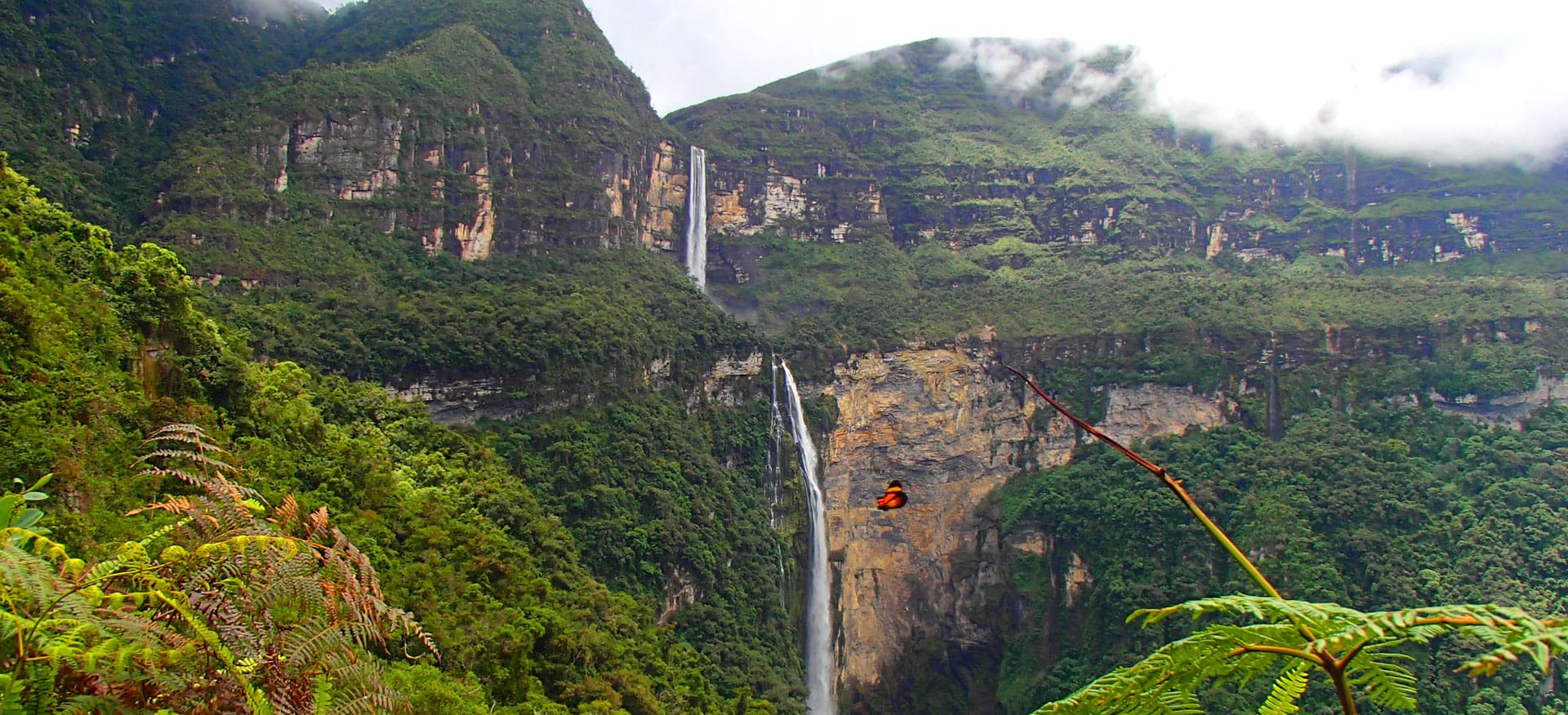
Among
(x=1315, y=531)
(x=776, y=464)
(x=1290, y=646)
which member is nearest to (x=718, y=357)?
(x=776, y=464)

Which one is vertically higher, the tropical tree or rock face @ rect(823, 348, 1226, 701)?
the tropical tree

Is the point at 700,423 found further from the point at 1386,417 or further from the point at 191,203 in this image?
the point at 1386,417

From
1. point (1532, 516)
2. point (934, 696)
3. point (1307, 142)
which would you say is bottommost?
point (934, 696)

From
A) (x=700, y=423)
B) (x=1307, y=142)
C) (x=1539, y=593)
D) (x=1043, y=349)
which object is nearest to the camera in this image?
(x=1539, y=593)

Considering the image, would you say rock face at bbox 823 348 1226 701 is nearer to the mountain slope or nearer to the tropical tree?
the mountain slope

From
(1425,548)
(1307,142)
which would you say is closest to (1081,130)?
(1307,142)

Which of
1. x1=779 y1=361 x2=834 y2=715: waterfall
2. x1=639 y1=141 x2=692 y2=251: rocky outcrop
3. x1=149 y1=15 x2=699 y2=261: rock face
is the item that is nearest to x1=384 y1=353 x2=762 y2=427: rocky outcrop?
x1=149 y1=15 x2=699 y2=261: rock face

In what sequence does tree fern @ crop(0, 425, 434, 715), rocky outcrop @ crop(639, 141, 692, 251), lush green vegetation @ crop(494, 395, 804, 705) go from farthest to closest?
rocky outcrop @ crop(639, 141, 692, 251) < lush green vegetation @ crop(494, 395, 804, 705) < tree fern @ crop(0, 425, 434, 715)
